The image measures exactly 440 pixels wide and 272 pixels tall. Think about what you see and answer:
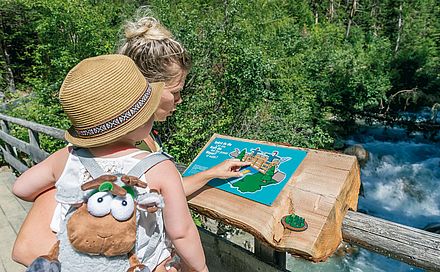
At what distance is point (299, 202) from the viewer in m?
1.33

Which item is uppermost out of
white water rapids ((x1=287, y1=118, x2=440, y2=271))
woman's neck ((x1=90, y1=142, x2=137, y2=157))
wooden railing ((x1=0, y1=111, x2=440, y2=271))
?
woman's neck ((x1=90, y1=142, x2=137, y2=157))

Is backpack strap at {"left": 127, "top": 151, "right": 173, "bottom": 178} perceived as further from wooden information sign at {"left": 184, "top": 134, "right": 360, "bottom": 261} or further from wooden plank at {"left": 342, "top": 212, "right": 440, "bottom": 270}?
wooden plank at {"left": 342, "top": 212, "right": 440, "bottom": 270}

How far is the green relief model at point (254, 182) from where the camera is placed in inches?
57.1

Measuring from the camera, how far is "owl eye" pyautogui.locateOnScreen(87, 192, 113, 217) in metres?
1.02

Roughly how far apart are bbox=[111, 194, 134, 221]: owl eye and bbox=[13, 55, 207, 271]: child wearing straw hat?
59mm

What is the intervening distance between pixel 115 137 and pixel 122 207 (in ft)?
0.69

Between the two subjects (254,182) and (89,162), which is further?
(254,182)

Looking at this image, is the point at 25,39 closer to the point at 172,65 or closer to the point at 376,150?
the point at 376,150

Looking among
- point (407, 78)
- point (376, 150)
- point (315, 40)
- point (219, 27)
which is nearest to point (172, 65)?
point (219, 27)

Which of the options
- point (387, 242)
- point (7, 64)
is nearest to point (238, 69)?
point (387, 242)

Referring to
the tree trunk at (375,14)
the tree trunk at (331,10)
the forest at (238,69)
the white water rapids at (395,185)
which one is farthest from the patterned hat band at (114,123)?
the tree trunk at (375,14)

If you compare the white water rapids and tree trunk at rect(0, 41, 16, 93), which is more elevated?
tree trunk at rect(0, 41, 16, 93)

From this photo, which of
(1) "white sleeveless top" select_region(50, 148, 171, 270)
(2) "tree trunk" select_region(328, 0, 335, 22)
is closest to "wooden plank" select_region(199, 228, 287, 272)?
(1) "white sleeveless top" select_region(50, 148, 171, 270)

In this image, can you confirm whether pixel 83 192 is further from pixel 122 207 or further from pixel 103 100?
pixel 103 100
